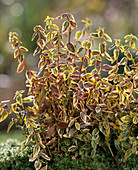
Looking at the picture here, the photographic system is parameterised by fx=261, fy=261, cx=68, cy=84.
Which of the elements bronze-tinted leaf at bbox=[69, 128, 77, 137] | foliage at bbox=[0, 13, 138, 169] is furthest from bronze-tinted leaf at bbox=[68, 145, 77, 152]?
bronze-tinted leaf at bbox=[69, 128, 77, 137]

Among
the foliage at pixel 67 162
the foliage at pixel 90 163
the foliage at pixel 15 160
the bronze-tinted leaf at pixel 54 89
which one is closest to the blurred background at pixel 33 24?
the foliage at pixel 15 160

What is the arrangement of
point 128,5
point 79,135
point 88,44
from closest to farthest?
1. point 88,44
2. point 79,135
3. point 128,5

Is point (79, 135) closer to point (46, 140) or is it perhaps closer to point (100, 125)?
point (100, 125)

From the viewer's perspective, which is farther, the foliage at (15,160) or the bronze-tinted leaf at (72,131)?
the foliage at (15,160)

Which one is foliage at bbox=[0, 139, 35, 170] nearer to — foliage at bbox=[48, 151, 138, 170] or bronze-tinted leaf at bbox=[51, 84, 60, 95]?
foliage at bbox=[48, 151, 138, 170]

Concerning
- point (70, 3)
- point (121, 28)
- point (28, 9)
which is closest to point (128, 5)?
point (121, 28)

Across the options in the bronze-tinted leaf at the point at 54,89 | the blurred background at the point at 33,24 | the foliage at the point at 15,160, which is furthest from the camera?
the blurred background at the point at 33,24

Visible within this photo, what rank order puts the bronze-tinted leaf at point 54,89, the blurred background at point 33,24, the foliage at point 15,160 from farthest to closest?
the blurred background at point 33,24 < the foliage at point 15,160 < the bronze-tinted leaf at point 54,89

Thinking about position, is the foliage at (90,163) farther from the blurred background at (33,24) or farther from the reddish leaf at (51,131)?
the blurred background at (33,24)

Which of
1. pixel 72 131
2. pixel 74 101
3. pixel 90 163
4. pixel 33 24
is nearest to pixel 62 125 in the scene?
pixel 72 131
